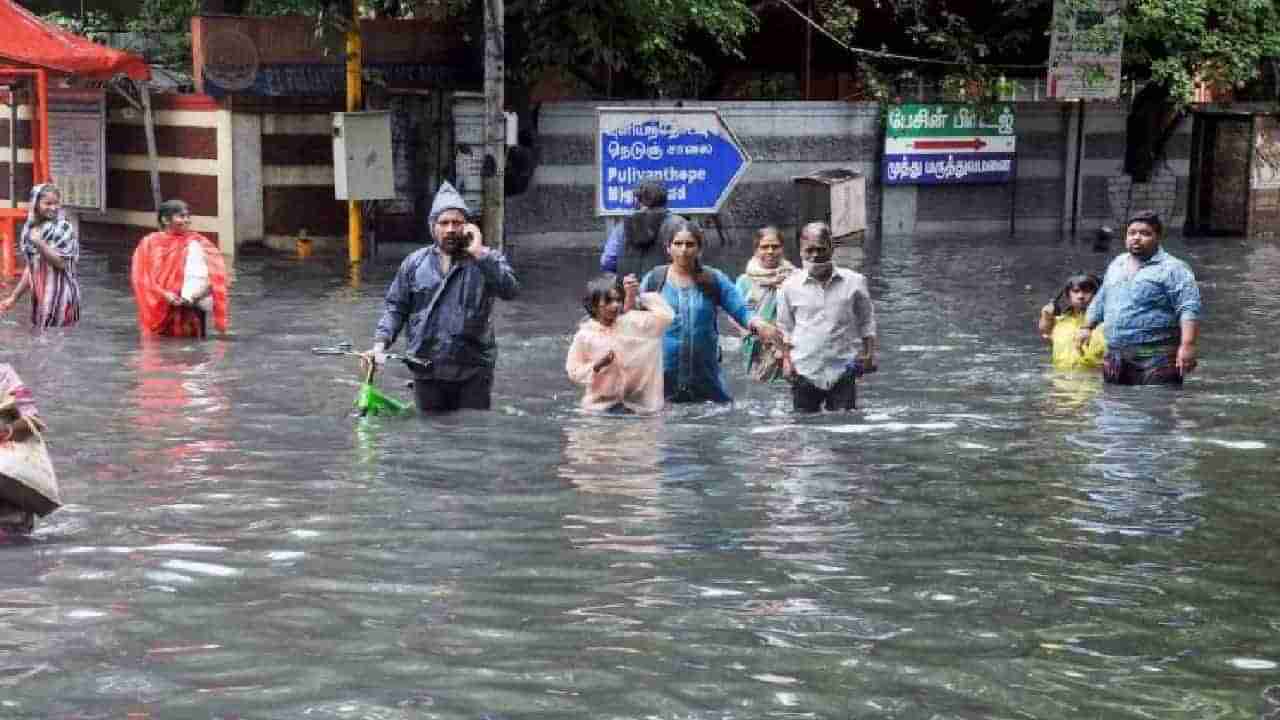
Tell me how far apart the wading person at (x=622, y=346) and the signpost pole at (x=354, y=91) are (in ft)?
36.5

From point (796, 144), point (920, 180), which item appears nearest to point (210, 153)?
point (796, 144)

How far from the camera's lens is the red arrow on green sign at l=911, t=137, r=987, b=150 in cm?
2788

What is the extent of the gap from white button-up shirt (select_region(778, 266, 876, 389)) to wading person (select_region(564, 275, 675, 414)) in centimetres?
78

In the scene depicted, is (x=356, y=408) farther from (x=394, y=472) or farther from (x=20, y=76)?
(x=20, y=76)

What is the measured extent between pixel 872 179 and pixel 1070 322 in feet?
44.3

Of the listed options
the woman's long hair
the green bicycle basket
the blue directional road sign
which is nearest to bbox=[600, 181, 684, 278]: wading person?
the woman's long hair

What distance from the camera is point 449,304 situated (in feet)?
38.9

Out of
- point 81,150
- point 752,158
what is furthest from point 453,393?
point 752,158

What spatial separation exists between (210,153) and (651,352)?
12944mm

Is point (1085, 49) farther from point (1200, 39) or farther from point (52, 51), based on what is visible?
point (52, 51)

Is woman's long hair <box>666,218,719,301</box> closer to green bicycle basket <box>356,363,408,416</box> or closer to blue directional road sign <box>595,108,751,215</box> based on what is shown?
green bicycle basket <box>356,363,408,416</box>

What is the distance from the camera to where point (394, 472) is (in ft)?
35.7

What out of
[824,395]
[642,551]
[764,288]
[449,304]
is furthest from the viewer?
[764,288]

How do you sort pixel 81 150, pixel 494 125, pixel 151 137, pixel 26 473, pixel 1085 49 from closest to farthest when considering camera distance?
pixel 26 473, pixel 494 125, pixel 151 137, pixel 81 150, pixel 1085 49
